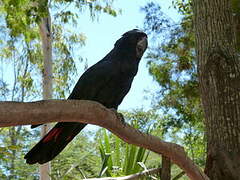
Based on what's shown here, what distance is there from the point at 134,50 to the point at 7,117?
40.4 inches

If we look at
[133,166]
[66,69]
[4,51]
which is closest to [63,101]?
[133,166]

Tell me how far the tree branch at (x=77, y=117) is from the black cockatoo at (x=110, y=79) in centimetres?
30

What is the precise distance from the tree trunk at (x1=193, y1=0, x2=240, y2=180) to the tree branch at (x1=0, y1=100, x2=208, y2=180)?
763 mm

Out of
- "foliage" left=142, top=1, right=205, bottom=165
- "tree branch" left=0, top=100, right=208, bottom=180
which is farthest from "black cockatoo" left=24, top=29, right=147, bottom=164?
"foliage" left=142, top=1, right=205, bottom=165

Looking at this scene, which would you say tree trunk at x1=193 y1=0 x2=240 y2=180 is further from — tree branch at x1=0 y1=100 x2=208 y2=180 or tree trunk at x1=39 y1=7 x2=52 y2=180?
tree trunk at x1=39 y1=7 x2=52 y2=180

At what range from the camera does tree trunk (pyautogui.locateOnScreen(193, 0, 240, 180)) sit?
2.42 metres

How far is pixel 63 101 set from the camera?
1138mm

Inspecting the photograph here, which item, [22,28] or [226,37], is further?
[22,28]

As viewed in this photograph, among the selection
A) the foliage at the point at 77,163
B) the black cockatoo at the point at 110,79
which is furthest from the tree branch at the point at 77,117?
the foliage at the point at 77,163

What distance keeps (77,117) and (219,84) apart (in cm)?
156

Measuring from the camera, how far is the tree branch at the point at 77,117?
1.00 meters

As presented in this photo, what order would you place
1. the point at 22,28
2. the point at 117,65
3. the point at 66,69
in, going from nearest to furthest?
the point at 117,65
the point at 22,28
the point at 66,69

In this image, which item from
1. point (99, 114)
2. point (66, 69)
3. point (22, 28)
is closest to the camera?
point (99, 114)

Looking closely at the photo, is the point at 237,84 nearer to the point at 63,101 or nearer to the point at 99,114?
the point at 99,114
